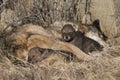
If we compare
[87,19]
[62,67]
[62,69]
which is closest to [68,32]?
[87,19]

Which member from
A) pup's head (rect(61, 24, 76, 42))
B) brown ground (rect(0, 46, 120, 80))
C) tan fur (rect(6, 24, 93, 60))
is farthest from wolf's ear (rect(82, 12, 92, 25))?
brown ground (rect(0, 46, 120, 80))

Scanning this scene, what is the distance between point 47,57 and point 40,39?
0.42m

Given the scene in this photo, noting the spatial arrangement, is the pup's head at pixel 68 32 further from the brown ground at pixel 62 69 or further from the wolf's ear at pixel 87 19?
the brown ground at pixel 62 69

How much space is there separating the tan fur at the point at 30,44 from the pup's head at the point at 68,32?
0.30 m

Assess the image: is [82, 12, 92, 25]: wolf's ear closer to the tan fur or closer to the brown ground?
the tan fur

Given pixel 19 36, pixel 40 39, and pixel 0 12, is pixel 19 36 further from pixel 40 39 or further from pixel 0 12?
pixel 0 12

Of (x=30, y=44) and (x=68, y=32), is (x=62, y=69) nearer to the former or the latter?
(x=30, y=44)

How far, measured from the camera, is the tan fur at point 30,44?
300 inches

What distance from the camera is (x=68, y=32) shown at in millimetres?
8336

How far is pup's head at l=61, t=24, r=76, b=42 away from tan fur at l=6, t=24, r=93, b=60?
0.30 m

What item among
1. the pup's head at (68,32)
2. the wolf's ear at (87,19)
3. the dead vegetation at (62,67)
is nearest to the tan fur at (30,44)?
the dead vegetation at (62,67)

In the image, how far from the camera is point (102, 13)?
8914mm

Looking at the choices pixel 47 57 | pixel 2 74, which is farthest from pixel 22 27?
pixel 2 74

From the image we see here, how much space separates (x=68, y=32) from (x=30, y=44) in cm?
97
